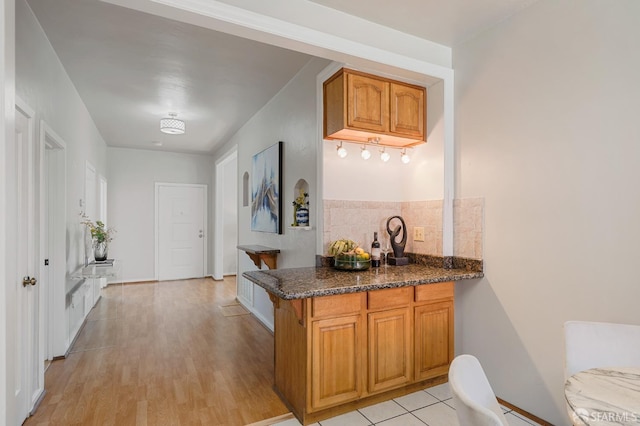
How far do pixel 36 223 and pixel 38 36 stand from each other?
4.64 ft

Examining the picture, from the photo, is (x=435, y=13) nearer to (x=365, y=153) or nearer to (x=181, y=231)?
(x=365, y=153)

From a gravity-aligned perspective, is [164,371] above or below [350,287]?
below

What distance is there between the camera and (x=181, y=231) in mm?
7531

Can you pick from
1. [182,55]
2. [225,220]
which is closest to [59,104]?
[182,55]

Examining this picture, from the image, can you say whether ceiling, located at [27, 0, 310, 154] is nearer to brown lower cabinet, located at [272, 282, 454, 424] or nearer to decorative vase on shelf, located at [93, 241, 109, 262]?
decorative vase on shelf, located at [93, 241, 109, 262]

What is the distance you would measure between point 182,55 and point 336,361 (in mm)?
2822

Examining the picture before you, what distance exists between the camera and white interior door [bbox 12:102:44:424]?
220cm

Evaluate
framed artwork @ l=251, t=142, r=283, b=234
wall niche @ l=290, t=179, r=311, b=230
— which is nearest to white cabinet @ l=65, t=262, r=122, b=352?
framed artwork @ l=251, t=142, r=283, b=234

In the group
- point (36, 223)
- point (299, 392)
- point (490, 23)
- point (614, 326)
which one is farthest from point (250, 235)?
point (614, 326)

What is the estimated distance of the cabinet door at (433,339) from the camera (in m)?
2.51

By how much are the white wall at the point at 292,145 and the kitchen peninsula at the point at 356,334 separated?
32.2 inches

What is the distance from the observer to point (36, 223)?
2.70m

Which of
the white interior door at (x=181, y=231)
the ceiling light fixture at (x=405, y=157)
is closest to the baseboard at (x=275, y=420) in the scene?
the ceiling light fixture at (x=405, y=157)

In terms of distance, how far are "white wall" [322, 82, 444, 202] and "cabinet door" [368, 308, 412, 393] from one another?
1.00 meters
